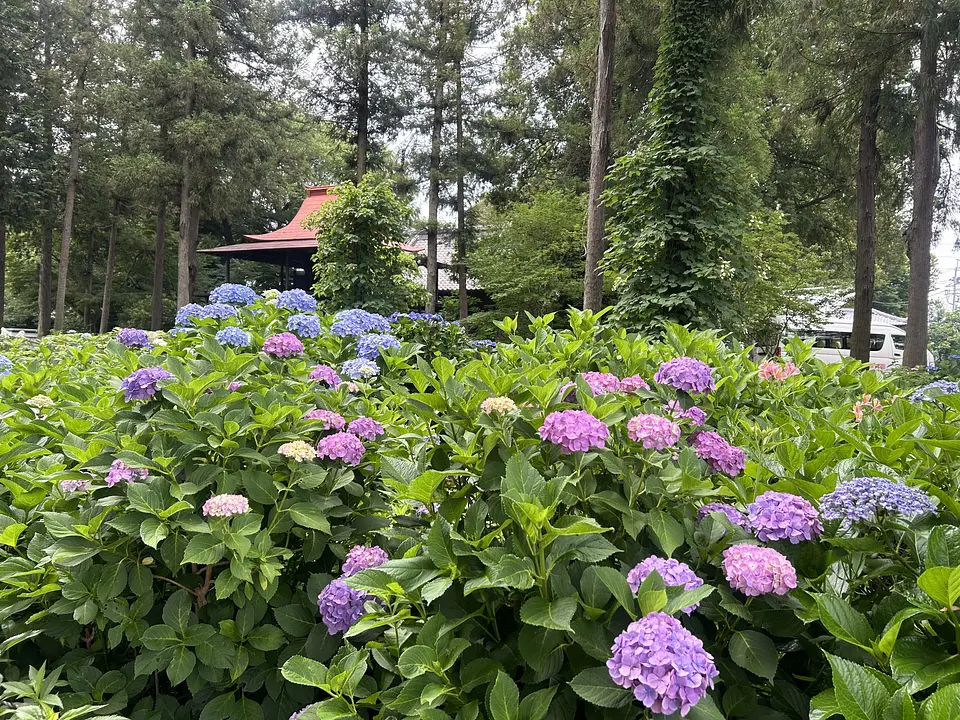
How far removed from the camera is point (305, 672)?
115 cm

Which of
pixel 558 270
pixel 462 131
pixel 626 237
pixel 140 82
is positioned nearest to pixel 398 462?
pixel 626 237

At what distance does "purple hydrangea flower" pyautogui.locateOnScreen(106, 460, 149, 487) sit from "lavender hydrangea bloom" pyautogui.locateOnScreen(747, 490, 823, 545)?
1349mm

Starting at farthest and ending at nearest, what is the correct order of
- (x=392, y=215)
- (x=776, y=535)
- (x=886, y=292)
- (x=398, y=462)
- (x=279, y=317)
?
(x=886, y=292), (x=392, y=215), (x=279, y=317), (x=398, y=462), (x=776, y=535)

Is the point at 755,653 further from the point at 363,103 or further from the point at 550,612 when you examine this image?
the point at 363,103

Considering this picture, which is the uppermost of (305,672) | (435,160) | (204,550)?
(435,160)

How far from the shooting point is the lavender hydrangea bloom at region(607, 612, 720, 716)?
0.83 meters

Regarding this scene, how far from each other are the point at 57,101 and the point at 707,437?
27.2 metres

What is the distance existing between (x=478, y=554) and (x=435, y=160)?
20653 millimetres

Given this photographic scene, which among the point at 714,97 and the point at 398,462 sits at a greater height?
the point at 714,97

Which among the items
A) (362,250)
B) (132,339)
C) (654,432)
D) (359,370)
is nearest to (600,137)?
(362,250)

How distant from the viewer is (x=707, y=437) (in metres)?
1.50

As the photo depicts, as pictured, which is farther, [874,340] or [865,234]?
[874,340]

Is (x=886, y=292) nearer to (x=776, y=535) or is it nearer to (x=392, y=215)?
(x=392, y=215)

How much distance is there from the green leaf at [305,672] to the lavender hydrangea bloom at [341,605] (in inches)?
A: 7.5
